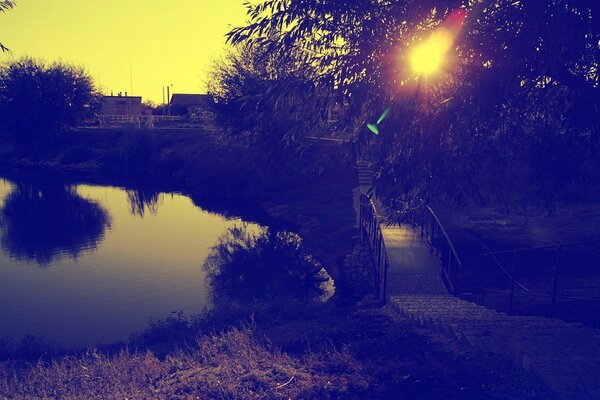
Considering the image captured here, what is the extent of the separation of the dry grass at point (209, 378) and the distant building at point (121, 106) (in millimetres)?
101549

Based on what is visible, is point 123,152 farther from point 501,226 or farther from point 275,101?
point 275,101

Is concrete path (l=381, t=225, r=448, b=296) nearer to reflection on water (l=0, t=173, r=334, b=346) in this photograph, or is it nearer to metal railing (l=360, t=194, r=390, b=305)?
metal railing (l=360, t=194, r=390, b=305)

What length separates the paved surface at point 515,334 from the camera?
6.38 meters

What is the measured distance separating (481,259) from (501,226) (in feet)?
19.3

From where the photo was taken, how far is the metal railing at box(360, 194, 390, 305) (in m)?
14.6

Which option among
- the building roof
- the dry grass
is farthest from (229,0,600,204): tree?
the building roof

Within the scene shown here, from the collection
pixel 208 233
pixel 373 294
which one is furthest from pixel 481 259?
pixel 208 233

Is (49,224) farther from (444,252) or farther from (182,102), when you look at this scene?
(182,102)

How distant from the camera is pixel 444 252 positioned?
1711 centimetres

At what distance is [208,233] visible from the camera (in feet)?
93.4

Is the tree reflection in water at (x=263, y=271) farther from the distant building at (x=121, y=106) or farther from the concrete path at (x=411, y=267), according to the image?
the distant building at (x=121, y=106)

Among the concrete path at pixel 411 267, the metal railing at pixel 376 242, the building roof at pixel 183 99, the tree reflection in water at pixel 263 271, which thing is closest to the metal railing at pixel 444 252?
the concrete path at pixel 411 267

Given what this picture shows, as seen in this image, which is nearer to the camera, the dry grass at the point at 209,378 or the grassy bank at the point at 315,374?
the grassy bank at the point at 315,374

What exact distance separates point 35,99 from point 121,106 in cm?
4462
